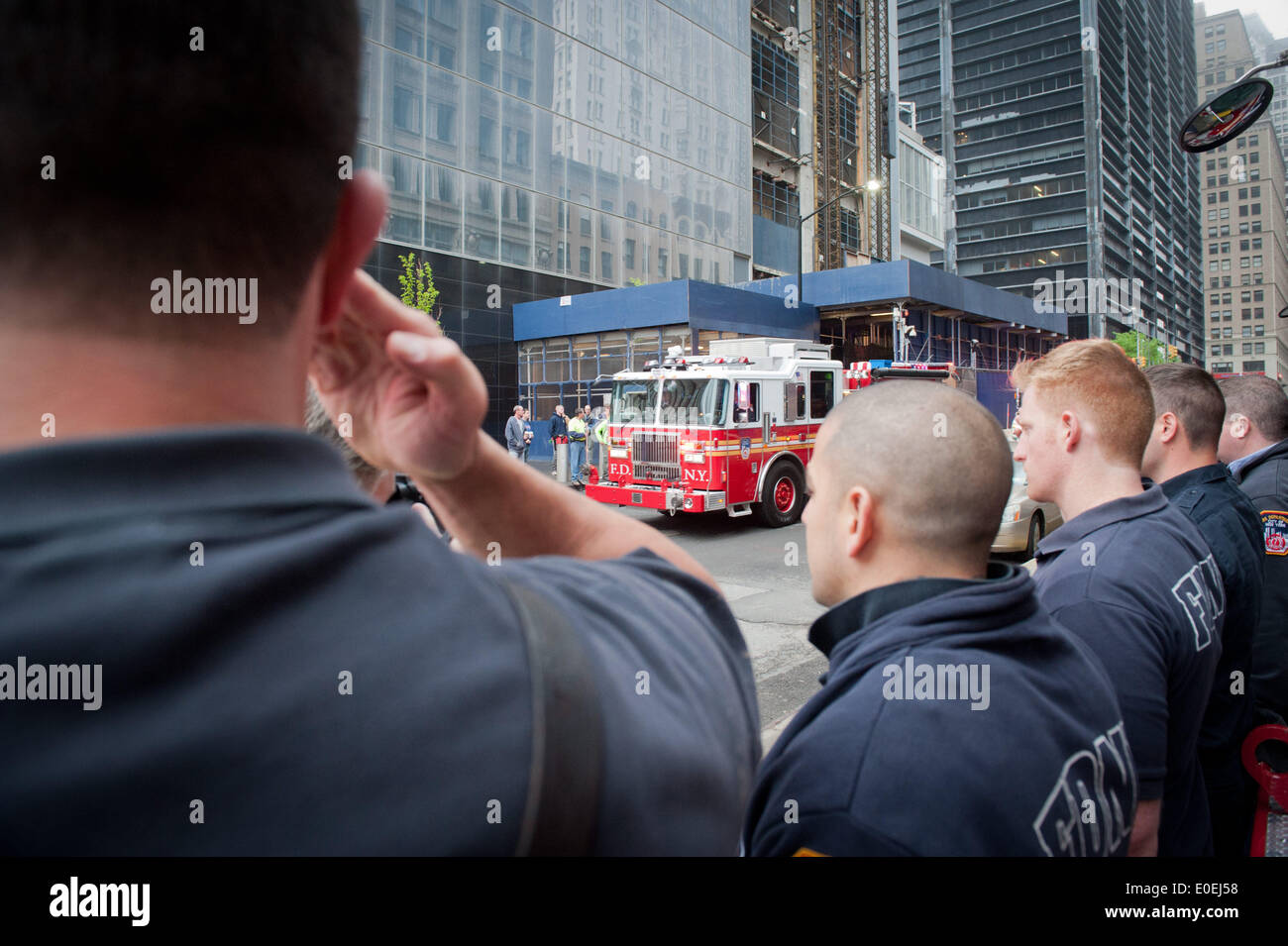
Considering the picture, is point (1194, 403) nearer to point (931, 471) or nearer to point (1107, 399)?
point (1107, 399)

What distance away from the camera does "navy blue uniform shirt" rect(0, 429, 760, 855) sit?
0.54 m

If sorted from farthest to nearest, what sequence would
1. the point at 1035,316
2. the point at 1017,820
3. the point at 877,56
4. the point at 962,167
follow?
the point at 962,167 → the point at 877,56 → the point at 1035,316 → the point at 1017,820

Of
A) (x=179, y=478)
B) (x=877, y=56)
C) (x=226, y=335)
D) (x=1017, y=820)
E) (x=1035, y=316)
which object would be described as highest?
(x=877, y=56)

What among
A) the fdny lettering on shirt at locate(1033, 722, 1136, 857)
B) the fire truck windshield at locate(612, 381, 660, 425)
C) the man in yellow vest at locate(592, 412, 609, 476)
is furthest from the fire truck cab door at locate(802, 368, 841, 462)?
the fdny lettering on shirt at locate(1033, 722, 1136, 857)

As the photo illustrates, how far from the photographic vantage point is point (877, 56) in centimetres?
5044

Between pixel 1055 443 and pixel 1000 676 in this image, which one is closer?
pixel 1000 676

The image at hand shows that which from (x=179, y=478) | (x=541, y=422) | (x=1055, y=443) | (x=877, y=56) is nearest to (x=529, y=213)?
(x=541, y=422)

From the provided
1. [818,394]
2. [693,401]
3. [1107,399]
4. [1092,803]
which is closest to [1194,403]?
[1107,399]

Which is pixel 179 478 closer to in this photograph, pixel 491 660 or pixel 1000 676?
pixel 491 660

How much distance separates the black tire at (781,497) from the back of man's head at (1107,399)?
1020 cm

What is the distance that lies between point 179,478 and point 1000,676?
141 cm

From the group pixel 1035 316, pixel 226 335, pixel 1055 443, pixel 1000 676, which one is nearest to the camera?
pixel 226 335

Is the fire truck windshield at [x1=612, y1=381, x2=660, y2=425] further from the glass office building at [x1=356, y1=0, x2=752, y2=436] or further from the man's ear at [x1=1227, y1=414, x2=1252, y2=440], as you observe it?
the glass office building at [x1=356, y1=0, x2=752, y2=436]

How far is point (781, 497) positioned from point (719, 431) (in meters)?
1.93
